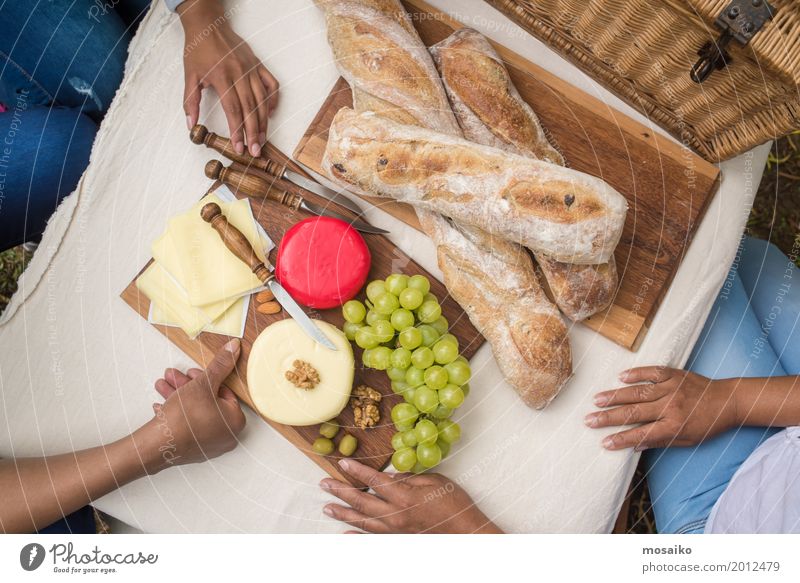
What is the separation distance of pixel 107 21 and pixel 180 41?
0.12m

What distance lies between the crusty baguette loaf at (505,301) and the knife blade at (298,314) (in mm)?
146

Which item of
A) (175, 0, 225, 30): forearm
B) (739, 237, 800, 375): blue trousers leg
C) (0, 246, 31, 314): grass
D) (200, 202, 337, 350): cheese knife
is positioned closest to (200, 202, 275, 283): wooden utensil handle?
(200, 202, 337, 350): cheese knife

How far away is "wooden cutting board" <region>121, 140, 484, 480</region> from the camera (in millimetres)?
623

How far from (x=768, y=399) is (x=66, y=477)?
767 millimetres

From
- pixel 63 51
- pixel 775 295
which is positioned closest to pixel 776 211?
pixel 775 295

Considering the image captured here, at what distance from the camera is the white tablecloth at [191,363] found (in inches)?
24.3

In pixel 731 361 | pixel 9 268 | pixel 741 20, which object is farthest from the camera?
pixel 9 268

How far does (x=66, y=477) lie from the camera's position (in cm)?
59

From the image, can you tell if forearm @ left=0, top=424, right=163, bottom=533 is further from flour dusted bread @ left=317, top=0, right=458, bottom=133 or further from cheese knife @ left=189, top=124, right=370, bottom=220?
flour dusted bread @ left=317, top=0, right=458, bottom=133

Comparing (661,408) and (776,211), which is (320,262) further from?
(776,211)

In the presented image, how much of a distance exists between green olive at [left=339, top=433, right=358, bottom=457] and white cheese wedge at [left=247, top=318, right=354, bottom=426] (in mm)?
32

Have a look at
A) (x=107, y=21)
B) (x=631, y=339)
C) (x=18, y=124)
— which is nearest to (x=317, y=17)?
(x=107, y=21)
